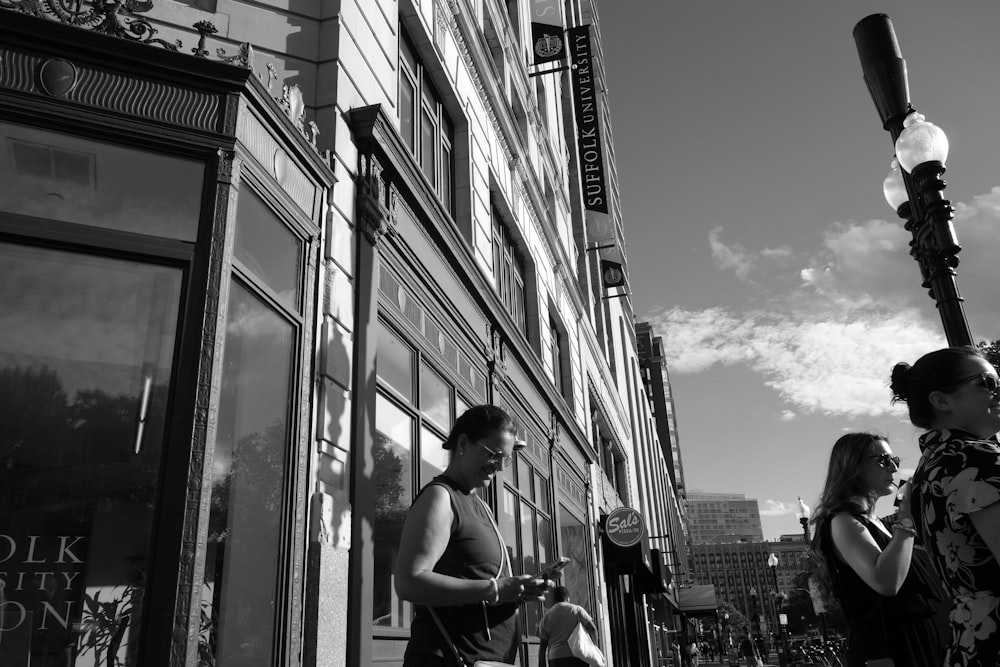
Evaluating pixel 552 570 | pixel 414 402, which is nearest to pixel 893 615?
pixel 552 570

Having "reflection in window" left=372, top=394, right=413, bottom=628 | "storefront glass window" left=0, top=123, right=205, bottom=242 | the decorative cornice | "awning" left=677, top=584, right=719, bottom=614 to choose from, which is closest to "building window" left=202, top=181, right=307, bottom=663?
"storefront glass window" left=0, top=123, right=205, bottom=242

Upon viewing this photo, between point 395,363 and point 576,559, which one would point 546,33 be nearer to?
point 576,559

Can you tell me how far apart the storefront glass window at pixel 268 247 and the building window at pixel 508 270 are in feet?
22.9

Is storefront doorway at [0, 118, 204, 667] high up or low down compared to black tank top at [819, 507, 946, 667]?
up

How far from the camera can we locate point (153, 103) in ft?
16.3

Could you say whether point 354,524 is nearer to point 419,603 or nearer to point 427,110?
point 419,603

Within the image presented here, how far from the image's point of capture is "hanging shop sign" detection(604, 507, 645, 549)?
1933 centimetres

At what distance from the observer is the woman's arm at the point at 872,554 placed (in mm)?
2984

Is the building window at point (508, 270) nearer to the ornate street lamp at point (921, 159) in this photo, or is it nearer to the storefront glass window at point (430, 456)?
the storefront glass window at point (430, 456)

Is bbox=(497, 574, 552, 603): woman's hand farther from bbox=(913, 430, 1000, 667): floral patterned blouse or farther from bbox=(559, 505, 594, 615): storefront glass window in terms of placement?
bbox=(559, 505, 594, 615): storefront glass window

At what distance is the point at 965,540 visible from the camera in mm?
2441

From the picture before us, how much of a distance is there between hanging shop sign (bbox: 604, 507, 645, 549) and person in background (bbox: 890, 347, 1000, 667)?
1699cm

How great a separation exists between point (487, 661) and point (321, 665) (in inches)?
104

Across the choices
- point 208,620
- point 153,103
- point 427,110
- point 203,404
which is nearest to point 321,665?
point 208,620
